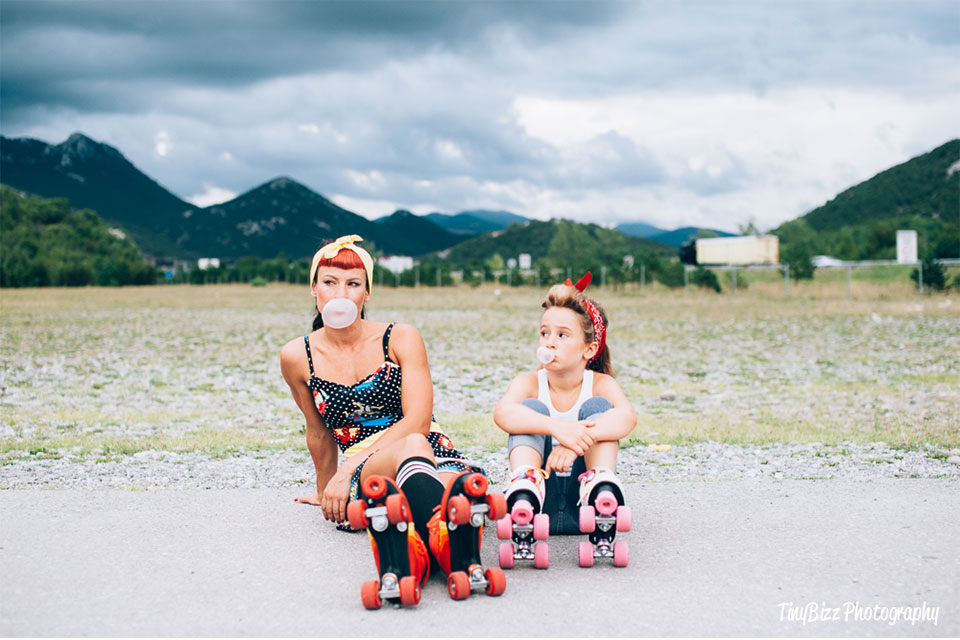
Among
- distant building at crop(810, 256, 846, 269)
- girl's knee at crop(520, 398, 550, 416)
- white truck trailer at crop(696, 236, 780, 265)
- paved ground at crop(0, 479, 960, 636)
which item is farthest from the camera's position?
white truck trailer at crop(696, 236, 780, 265)

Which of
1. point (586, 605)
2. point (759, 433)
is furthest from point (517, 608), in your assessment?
point (759, 433)

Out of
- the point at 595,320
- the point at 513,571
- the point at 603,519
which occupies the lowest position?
the point at 513,571

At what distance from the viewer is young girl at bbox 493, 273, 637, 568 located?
358cm

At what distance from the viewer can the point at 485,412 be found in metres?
8.54

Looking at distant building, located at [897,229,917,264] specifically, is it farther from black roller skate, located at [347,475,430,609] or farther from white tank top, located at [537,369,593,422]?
black roller skate, located at [347,475,430,609]

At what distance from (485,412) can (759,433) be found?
2.68 meters

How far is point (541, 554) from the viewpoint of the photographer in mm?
3586

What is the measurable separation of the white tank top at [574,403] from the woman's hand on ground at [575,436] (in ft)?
0.93

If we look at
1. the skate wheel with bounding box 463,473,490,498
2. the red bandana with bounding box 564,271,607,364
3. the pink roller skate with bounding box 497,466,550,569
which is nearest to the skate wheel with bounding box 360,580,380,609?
the skate wheel with bounding box 463,473,490,498

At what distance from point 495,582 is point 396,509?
0.48 metres

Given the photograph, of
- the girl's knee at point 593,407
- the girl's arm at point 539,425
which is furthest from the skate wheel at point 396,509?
the girl's knee at point 593,407

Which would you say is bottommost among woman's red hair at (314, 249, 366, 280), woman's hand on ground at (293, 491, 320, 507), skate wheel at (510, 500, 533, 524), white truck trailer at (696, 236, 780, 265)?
woman's hand on ground at (293, 491, 320, 507)

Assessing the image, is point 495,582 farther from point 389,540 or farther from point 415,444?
point 415,444

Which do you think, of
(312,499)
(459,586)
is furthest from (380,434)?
(459,586)
